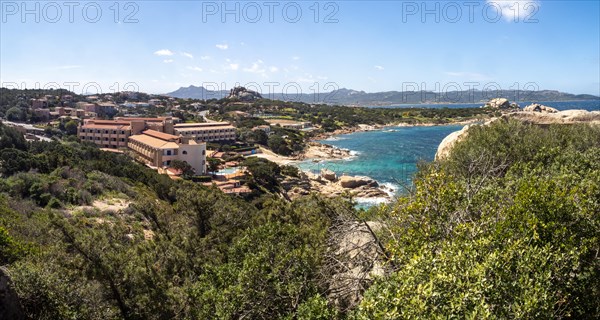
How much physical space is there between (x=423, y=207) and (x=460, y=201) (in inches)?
49.4

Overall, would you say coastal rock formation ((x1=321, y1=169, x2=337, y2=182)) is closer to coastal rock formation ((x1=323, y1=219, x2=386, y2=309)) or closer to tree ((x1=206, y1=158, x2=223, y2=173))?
tree ((x1=206, y1=158, x2=223, y2=173))

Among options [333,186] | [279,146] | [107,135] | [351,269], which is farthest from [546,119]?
[107,135]

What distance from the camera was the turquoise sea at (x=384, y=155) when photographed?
194ft

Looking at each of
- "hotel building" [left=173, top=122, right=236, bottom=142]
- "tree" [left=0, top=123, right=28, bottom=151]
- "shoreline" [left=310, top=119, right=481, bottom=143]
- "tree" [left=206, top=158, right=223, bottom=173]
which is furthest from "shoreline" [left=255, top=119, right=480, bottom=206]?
"tree" [left=0, top=123, right=28, bottom=151]

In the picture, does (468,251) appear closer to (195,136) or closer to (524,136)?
(524,136)

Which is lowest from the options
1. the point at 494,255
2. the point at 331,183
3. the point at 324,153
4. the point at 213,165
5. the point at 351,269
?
the point at 331,183

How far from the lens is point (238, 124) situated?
4131 inches

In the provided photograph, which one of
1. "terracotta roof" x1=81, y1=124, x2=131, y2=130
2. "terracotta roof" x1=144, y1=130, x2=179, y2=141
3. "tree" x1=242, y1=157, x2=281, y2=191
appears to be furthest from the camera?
"terracotta roof" x1=81, y1=124, x2=131, y2=130

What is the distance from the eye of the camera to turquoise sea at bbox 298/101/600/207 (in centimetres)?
5900

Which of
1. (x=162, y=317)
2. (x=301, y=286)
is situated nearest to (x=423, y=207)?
(x=301, y=286)

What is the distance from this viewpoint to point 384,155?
76.9 meters

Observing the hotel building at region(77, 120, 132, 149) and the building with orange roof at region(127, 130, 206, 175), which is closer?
the building with orange roof at region(127, 130, 206, 175)

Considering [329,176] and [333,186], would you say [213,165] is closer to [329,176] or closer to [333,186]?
[329,176]

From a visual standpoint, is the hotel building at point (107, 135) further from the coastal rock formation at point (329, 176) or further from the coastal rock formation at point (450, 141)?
the coastal rock formation at point (450, 141)
